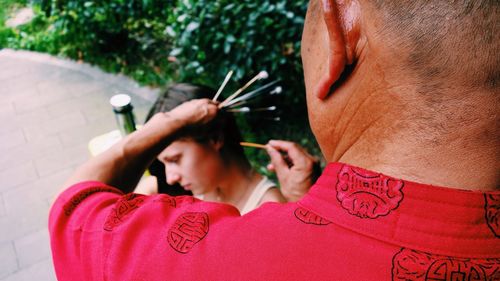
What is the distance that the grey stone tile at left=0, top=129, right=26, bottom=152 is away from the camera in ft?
16.2

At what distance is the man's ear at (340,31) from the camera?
0.95 metres

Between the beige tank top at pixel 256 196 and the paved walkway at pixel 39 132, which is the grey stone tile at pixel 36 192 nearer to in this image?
the paved walkway at pixel 39 132

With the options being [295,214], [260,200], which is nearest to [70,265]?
[295,214]

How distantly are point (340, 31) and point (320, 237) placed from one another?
46 cm

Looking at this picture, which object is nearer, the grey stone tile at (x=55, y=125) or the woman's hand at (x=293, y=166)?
the woman's hand at (x=293, y=166)

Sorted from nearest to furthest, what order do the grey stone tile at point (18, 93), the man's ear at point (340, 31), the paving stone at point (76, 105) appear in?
the man's ear at point (340, 31) → the paving stone at point (76, 105) → the grey stone tile at point (18, 93)

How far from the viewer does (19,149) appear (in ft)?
16.1

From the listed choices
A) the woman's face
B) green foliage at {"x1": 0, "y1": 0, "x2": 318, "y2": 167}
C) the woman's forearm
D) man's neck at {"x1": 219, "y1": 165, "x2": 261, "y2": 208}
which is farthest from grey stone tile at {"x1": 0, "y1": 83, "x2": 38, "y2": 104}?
the woman's forearm

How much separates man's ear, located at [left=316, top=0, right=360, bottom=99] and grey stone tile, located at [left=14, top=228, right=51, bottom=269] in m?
3.56

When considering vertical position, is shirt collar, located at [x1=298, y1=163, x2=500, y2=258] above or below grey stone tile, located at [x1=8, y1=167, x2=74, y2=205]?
above

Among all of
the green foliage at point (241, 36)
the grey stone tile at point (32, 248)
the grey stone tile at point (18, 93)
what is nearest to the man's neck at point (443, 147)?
the green foliage at point (241, 36)

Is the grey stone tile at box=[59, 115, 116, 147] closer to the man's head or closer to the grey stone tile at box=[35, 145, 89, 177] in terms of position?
the grey stone tile at box=[35, 145, 89, 177]

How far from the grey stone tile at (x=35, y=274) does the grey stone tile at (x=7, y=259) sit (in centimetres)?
6

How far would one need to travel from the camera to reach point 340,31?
0.97 meters
